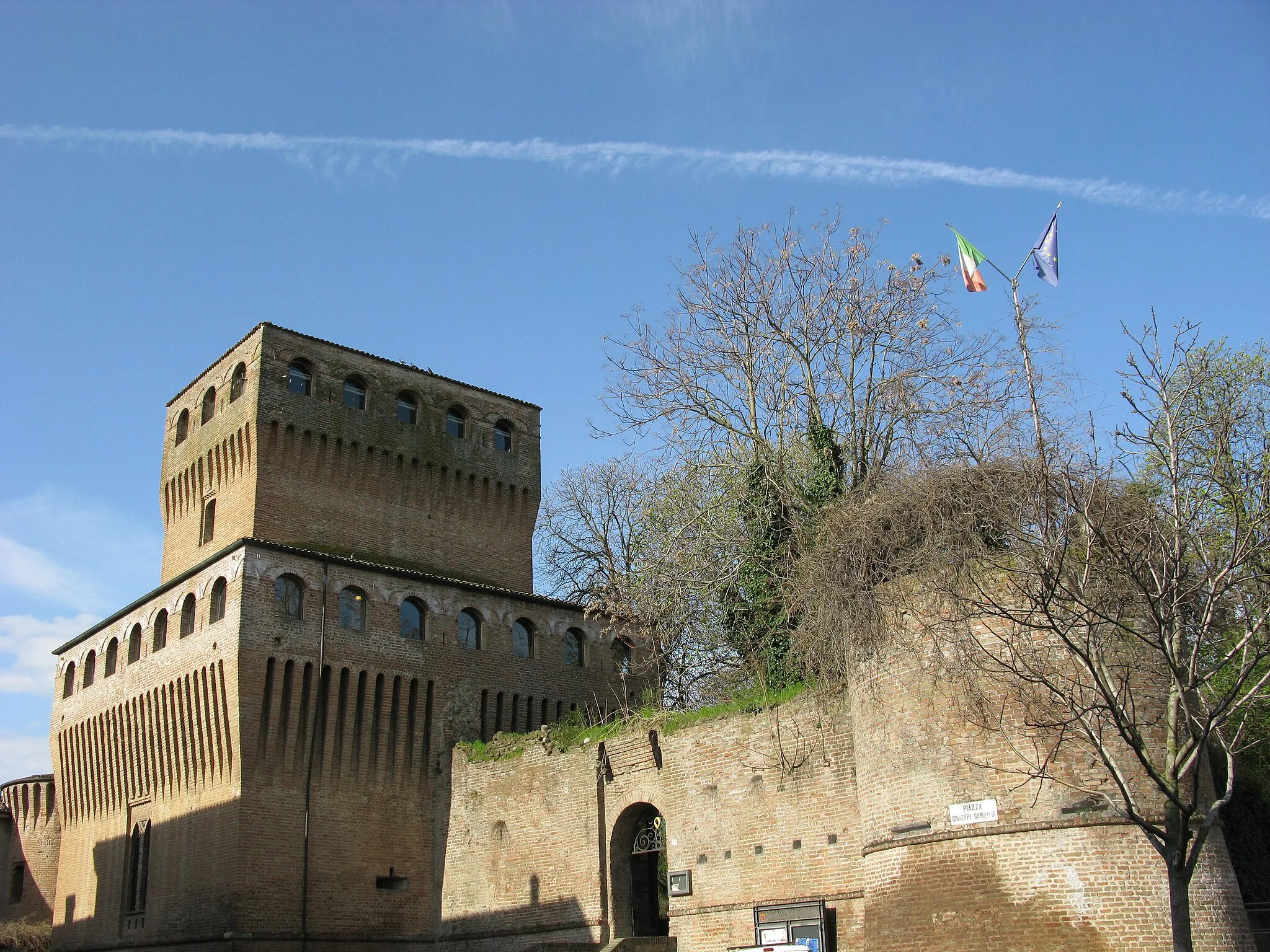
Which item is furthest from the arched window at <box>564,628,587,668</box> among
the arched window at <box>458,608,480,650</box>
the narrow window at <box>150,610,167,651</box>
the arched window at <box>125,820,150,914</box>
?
the arched window at <box>125,820,150,914</box>

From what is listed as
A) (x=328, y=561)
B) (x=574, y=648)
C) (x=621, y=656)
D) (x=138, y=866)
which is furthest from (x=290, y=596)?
(x=621, y=656)

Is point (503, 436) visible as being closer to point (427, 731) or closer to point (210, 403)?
point (210, 403)

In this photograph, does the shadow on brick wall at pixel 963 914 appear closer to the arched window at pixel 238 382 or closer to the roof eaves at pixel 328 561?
the roof eaves at pixel 328 561

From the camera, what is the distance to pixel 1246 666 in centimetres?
1075

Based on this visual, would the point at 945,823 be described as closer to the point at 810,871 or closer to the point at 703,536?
the point at 810,871

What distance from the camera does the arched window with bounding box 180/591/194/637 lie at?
25891 millimetres

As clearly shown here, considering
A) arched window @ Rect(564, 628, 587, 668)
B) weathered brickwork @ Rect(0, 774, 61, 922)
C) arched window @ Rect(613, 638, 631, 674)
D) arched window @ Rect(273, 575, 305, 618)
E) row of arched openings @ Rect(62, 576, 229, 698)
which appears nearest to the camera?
arched window @ Rect(273, 575, 305, 618)

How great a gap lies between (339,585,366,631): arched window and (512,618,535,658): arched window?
12.1 ft

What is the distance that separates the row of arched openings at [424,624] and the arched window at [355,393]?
5.28 m

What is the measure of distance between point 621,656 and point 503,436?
6561 millimetres

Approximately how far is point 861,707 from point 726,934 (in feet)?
16.8

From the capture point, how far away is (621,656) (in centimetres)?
3025

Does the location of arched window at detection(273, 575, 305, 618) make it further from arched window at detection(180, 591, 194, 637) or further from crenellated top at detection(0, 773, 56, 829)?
crenellated top at detection(0, 773, 56, 829)

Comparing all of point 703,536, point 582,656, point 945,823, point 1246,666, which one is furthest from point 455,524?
point 1246,666
